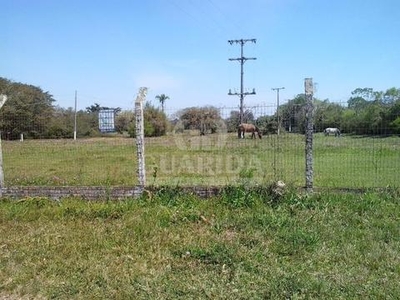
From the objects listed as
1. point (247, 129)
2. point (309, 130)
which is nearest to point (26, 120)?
point (247, 129)

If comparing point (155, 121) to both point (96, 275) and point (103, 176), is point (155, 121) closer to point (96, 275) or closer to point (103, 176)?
point (103, 176)

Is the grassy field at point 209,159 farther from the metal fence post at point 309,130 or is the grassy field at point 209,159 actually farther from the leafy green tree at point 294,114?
the metal fence post at point 309,130

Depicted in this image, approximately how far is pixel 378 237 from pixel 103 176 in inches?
224

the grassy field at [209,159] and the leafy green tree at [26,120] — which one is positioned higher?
the leafy green tree at [26,120]

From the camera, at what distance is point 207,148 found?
9.38 meters

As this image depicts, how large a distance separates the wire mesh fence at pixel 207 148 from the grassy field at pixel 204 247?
0.89 m

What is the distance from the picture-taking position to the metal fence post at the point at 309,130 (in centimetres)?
725

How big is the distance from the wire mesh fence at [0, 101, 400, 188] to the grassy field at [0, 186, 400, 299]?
886mm

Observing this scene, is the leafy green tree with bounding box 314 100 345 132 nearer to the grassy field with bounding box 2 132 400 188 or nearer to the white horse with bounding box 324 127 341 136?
the white horse with bounding box 324 127 341 136

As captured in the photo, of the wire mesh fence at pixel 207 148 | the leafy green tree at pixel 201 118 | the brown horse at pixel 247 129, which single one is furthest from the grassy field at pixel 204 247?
the leafy green tree at pixel 201 118

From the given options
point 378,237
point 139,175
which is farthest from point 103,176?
point 378,237

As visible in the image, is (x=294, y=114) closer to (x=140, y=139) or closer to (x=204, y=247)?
(x=140, y=139)

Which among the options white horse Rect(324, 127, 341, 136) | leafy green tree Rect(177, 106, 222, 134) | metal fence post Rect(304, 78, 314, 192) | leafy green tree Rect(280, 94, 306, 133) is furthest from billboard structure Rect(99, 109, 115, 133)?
white horse Rect(324, 127, 341, 136)

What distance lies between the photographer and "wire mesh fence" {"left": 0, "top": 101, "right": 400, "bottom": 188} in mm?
7656
